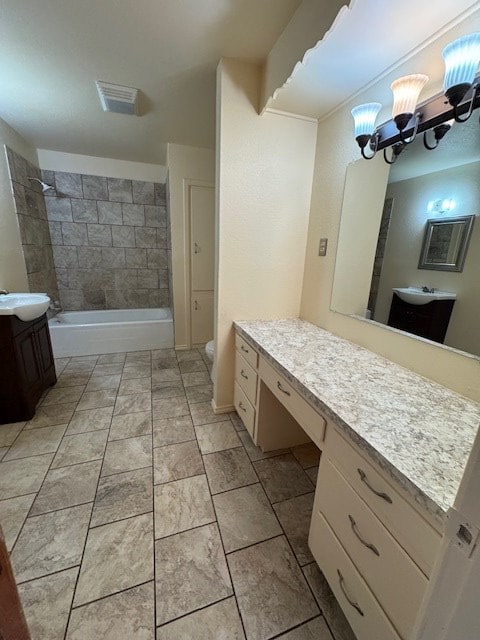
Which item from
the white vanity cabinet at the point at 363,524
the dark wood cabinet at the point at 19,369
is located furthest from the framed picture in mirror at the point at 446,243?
the dark wood cabinet at the point at 19,369

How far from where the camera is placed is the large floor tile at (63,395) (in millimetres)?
2219

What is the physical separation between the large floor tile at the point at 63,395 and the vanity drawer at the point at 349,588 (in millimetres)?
2156

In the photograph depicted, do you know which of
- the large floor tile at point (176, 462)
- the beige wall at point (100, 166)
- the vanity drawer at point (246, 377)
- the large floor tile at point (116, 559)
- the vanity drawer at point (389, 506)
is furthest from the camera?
the beige wall at point (100, 166)

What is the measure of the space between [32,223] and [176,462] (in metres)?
3.14

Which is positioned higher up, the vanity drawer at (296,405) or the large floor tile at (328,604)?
the vanity drawer at (296,405)

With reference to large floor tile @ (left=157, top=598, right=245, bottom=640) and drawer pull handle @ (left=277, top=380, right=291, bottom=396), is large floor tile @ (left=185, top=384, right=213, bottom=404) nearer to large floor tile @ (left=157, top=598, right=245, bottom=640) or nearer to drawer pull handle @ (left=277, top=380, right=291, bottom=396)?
drawer pull handle @ (left=277, top=380, right=291, bottom=396)

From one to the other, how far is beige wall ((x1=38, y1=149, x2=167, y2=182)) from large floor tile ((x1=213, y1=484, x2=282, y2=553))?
3.89 m

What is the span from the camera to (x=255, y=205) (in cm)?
172

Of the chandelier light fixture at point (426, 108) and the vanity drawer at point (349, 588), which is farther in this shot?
the chandelier light fixture at point (426, 108)

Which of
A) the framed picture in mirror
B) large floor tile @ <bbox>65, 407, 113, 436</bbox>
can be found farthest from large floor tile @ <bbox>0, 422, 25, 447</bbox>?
the framed picture in mirror

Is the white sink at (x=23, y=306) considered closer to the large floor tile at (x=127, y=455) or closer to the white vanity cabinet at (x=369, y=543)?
the large floor tile at (x=127, y=455)

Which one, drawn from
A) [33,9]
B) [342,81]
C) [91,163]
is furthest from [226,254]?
[91,163]

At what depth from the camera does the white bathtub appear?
3.02m

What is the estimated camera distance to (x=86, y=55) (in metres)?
1.54
